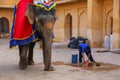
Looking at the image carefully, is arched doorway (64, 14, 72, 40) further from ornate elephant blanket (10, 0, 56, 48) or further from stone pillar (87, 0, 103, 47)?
ornate elephant blanket (10, 0, 56, 48)

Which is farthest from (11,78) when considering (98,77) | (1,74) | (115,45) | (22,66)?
(115,45)

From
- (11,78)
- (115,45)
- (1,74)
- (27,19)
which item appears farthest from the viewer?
(115,45)

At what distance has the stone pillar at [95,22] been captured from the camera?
2194cm

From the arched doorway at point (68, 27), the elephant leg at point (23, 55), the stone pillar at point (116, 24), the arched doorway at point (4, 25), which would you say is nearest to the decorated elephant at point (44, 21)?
the elephant leg at point (23, 55)

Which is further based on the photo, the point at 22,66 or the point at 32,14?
the point at 22,66

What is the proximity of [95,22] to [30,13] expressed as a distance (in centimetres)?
1305

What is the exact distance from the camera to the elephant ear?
31.3 feet

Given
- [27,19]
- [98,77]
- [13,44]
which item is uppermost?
[27,19]

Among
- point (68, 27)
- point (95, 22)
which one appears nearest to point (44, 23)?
point (95, 22)

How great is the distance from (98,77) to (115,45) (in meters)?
10.9

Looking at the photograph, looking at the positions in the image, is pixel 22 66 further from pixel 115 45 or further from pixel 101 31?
pixel 101 31

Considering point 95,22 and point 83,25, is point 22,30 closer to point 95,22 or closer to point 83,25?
point 95,22

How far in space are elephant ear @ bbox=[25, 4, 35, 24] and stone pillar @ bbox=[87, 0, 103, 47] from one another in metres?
12.6

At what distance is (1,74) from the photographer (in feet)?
30.1
